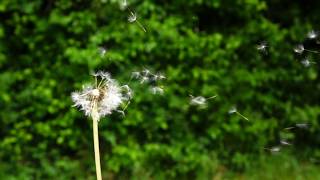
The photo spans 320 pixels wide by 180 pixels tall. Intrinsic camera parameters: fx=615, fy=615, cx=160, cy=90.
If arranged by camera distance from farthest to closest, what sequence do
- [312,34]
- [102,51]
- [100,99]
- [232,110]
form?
[312,34], [232,110], [102,51], [100,99]

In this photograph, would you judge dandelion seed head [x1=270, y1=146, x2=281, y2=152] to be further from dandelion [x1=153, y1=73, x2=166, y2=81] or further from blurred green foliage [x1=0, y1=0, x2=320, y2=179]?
dandelion [x1=153, y1=73, x2=166, y2=81]

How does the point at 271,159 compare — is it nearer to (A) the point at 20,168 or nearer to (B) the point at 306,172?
(B) the point at 306,172

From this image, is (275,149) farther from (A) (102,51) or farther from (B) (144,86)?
(A) (102,51)

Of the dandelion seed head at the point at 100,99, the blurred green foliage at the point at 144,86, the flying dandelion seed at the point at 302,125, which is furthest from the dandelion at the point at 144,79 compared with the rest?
the dandelion seed head at the point at 100,99

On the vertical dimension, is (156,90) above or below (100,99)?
above

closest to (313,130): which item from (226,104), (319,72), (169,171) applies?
(319,72)

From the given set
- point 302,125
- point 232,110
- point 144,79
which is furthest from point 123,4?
point 302,125

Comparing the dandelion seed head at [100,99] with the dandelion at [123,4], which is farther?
the dandelion at [123,4]

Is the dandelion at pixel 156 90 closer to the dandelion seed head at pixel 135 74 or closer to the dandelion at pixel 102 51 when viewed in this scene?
the dandelion seed head at pixel 135 74

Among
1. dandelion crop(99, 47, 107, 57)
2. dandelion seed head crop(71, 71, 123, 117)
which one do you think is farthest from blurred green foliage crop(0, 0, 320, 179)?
dandelion seed head crop(71, 71, 123, 117)
